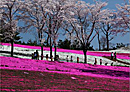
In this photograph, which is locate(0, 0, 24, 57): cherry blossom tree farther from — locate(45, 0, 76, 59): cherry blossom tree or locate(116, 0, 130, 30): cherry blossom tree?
locate(116, 0, 130, 30): cherry blossom tree

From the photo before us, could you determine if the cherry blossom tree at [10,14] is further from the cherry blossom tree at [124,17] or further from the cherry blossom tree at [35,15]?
the cherry blossom tree at [124,17]

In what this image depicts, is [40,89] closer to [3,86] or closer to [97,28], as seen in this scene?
[3,86]

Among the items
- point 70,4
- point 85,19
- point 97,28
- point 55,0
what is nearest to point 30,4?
point 55,0

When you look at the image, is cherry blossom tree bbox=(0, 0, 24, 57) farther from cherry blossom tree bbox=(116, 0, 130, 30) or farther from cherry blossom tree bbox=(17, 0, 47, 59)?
cherry blossom tree bbox=(116, 0, 130, 30)

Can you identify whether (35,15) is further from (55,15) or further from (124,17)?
(124,17)

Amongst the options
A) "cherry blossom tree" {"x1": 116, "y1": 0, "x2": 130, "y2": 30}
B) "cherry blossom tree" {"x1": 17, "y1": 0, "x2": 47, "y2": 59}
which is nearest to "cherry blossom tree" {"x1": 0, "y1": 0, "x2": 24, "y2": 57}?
"cherry blossom tree" {"x1": 17, "y1": 0, "x2": 47, "y2": 59}

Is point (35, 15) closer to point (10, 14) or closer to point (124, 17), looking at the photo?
point (10, 14)

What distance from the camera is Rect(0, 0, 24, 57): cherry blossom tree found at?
35.1 m

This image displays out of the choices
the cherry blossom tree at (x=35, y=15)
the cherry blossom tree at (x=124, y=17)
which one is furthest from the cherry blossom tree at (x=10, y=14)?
the cherry blossom tree at (x=124, y=17)

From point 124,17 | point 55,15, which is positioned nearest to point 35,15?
point 55,15

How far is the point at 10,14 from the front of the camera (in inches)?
1396

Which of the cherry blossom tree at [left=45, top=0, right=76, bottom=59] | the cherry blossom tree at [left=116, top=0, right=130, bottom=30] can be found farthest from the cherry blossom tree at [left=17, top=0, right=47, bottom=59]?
the cherry blossom tree at [left=116, top=0, right=130, bottom=30]

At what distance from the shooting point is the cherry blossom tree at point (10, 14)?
3510 cm

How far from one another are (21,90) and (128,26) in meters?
22.7
